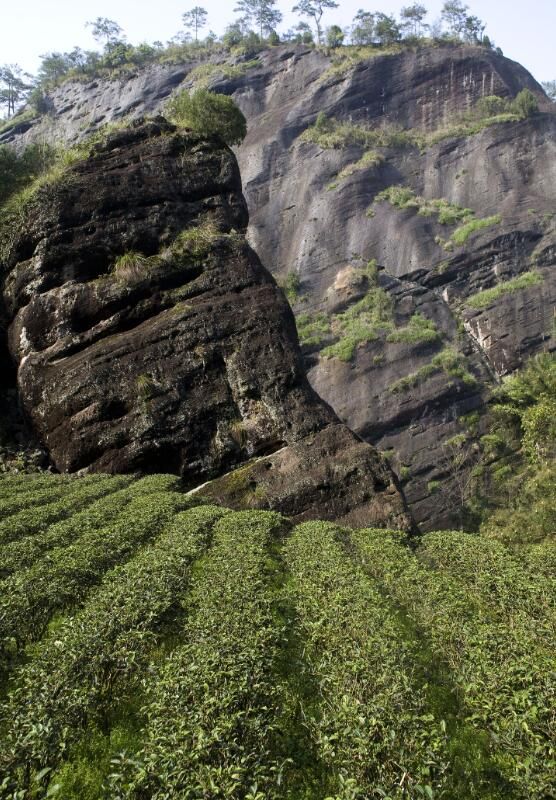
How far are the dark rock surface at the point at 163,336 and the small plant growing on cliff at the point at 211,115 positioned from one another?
8.41ft

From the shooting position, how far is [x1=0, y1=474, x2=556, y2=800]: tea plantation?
444cm

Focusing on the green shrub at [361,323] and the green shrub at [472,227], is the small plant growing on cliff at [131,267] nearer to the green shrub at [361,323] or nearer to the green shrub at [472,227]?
the green shrub at [361,323]

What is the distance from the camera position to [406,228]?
55906mm

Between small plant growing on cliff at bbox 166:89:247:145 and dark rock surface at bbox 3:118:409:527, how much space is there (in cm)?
256

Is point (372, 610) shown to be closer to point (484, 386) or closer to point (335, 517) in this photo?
point (335, 517)

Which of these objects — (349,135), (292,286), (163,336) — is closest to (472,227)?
(292,286)

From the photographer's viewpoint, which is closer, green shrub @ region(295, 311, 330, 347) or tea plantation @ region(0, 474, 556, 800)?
tea plantation @ region(0, 474, 556, 800)

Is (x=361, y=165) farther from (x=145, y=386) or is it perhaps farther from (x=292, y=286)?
(x=145, y=386)

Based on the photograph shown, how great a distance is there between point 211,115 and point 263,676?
95.3 ft

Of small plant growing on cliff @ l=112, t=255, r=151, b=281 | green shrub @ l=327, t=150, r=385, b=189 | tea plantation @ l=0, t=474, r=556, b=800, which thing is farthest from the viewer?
green shrub @ l=327, t=150, r=385, b=189

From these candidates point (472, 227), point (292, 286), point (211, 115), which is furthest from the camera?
point (292, 286)

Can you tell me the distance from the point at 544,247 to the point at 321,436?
4173cm

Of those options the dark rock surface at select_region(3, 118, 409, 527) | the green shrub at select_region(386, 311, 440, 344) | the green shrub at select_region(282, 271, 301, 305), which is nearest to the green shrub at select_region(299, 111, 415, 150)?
the green shrub at select_region(282, 271, 301, 305)

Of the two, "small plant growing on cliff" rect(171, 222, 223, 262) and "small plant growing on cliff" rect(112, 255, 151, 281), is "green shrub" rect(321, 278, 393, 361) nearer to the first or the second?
"small plant growing on cliff" rect(171, 222, 223, 262)
